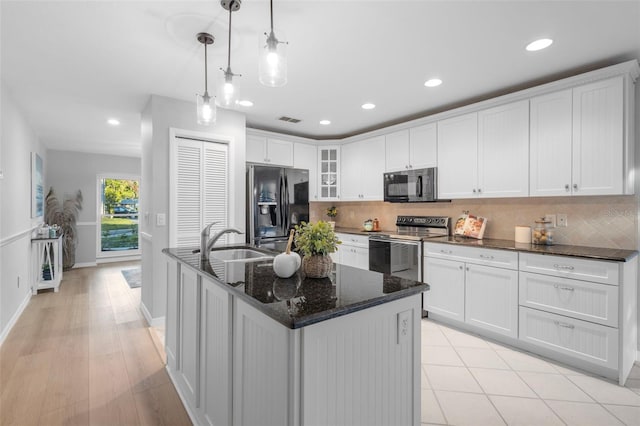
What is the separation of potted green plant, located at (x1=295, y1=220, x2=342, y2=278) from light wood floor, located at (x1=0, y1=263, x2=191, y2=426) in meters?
1.26

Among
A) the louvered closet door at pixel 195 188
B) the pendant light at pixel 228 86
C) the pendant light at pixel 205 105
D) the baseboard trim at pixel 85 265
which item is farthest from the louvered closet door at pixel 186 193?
the baseboard trim at pixel 85 265

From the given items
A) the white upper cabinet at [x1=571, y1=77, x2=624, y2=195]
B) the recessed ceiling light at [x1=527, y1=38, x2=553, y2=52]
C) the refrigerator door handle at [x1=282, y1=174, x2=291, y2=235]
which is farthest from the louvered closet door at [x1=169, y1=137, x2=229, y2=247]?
the white upper cabinet at [x1=571, y1=77, x2=624, y2=195]

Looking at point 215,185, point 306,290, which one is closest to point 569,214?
point 306,290

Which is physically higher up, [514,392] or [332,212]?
[332,212]

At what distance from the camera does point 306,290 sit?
137cm

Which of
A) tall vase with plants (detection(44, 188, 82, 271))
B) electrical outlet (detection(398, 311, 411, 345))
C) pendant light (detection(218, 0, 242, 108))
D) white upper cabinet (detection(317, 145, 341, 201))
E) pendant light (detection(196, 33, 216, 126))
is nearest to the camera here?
electrical outlet (detection(398, 311, 411, 345))

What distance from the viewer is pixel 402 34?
2207 mm

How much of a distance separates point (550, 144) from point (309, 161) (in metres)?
3.06

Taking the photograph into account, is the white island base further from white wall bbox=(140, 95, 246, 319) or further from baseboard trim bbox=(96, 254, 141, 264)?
baseboard trim bbox=(96, 254, 141, 264)

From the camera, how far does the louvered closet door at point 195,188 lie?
11.4ft

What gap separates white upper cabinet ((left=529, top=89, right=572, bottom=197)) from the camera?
2779mm

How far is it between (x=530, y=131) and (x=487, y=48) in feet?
3.45

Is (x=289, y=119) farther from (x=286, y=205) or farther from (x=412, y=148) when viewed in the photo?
(x=412, y=148)

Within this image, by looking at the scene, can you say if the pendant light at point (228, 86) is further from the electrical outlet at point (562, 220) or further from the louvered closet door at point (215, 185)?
the electrical outlet at point (562, 220)
